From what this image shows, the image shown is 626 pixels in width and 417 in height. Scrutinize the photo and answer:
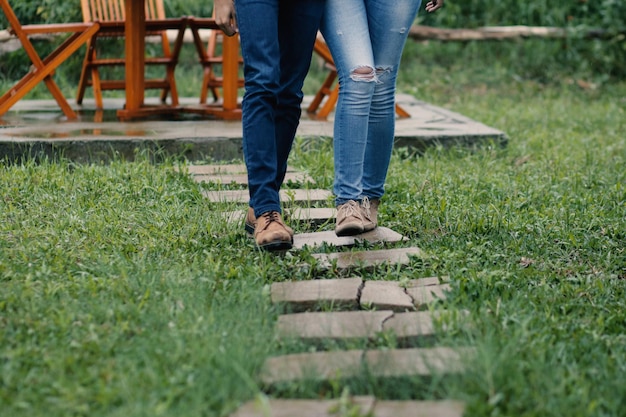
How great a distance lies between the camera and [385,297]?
277cm

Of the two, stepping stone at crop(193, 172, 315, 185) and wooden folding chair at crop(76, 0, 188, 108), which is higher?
wooden folding chair at crop(76, 0, 188, 108)

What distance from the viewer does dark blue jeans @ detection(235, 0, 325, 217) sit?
297 cm

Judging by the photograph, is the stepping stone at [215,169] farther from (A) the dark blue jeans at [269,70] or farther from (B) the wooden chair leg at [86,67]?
(B) the wooden chair leg at [86,67]

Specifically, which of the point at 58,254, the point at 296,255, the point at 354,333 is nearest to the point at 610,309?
the point at 354,333

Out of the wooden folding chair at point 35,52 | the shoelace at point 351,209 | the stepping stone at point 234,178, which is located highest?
the wooden folding chair at point 35,52

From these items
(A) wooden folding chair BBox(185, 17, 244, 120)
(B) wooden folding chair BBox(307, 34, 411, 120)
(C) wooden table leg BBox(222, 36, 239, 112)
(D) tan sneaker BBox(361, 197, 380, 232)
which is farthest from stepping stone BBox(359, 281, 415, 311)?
(B) wooden folding chair BBox(307, 34, 411, 120)

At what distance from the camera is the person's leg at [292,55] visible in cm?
306

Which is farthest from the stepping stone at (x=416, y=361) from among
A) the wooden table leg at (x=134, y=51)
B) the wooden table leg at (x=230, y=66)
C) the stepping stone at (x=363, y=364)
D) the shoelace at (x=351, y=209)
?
the wooden table leg at (x=134, y=51)

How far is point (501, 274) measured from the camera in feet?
9.83

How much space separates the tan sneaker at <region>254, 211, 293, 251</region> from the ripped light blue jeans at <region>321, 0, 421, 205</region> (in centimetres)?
31

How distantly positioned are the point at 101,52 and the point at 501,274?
22.1 feet

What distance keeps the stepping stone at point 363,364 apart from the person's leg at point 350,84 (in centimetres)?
107

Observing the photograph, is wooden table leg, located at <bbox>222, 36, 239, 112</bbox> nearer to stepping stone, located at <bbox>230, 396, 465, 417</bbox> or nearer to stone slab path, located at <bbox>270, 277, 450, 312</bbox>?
stone slab path, located at <bbox>270, 277, 450, 312</bbox>

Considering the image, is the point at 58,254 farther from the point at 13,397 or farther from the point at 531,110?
the point at 531,110
